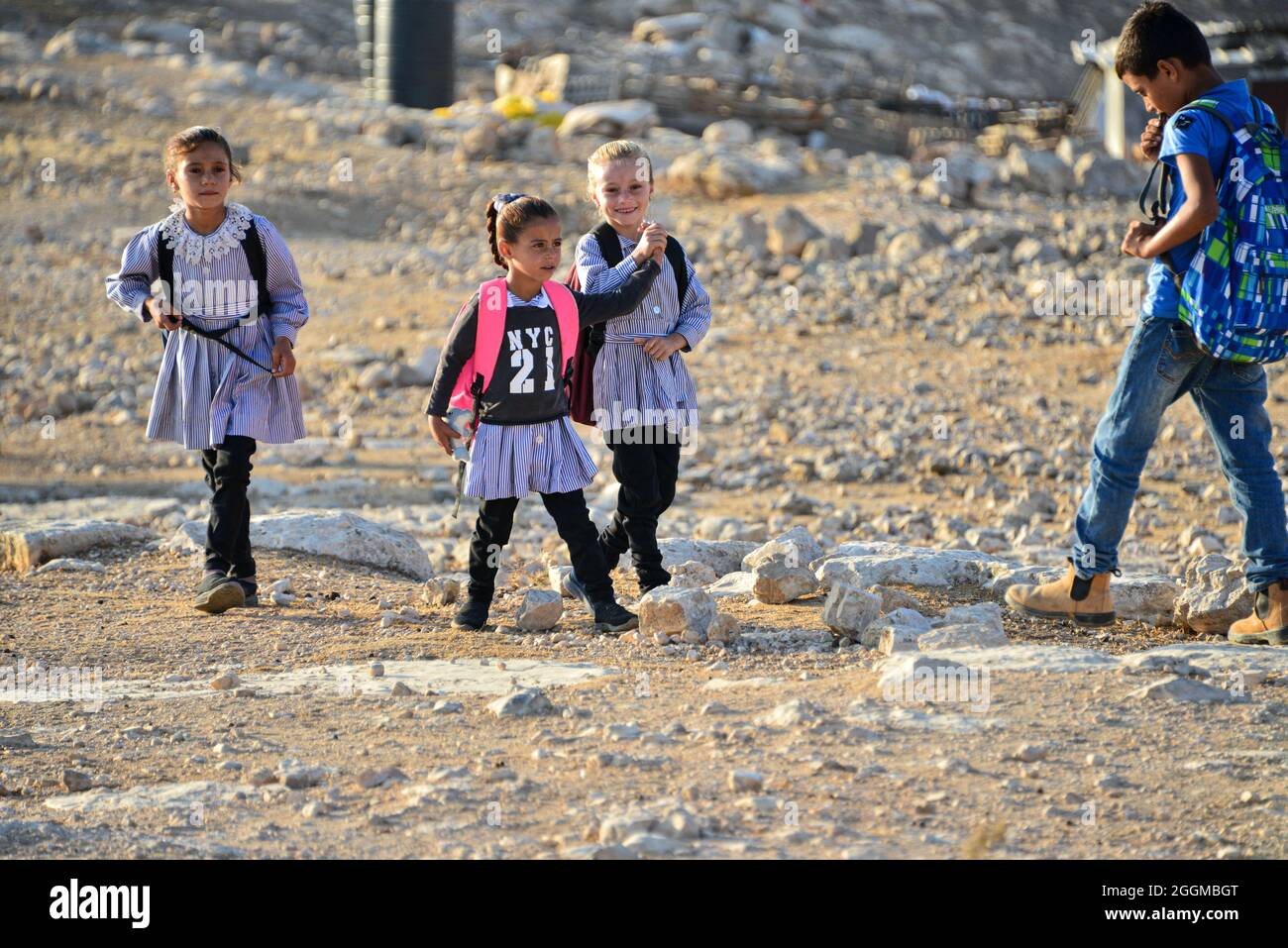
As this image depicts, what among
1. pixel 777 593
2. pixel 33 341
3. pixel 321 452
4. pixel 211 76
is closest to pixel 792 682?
pixel 777 593

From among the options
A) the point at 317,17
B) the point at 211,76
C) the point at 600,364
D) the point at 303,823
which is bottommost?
the point at 303,823

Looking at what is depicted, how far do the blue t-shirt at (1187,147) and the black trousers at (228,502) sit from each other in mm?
2920

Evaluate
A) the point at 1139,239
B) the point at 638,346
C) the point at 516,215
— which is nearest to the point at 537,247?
the point at 516,215

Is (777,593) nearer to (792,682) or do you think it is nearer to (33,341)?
(792,682)

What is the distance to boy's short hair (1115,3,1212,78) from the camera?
13.7 ft

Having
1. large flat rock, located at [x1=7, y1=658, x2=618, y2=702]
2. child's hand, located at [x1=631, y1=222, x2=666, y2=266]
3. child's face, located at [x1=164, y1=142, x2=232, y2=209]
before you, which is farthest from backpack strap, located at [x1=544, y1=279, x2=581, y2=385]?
child's face, located at [x1=164, y1=142, x2=232, y2=209]

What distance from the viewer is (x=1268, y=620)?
14.5ft

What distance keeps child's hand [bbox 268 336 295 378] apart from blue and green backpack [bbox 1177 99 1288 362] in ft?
9.31

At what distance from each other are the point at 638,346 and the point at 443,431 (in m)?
0.72

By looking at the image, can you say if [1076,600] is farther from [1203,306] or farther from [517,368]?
[517,368]

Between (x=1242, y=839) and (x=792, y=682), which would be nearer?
(x=1242, y=839)

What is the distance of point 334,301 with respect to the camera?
13570mm

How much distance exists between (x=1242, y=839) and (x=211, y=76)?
22964 mm

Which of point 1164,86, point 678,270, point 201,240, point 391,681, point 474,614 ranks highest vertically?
point 1164,86
